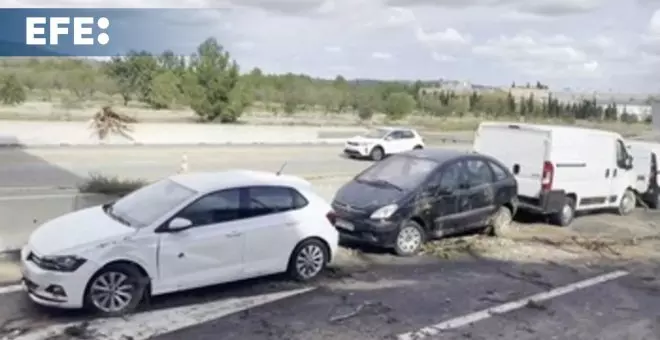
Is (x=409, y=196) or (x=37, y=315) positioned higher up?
(x=409, y=196)

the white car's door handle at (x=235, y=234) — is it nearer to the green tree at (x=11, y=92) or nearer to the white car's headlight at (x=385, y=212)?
the white car's headlight at (x=385, y=212)

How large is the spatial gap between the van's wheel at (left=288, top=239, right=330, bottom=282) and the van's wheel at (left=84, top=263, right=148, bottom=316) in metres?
2.09

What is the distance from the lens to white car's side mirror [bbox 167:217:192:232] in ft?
24.2

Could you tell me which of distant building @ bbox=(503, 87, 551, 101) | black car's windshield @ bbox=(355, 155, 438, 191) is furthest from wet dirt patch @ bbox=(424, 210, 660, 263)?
distant building @ bbox=(503, 87, 551, 101)

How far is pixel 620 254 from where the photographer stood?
11430 mm

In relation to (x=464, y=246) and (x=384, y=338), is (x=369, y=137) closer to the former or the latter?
(x=464, y=246)

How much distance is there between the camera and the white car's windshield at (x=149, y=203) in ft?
24.7

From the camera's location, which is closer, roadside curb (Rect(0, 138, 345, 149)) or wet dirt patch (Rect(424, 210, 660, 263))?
wet dirt patch (Rect(424, 210, 660, 263))

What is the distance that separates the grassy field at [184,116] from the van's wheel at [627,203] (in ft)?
92.1

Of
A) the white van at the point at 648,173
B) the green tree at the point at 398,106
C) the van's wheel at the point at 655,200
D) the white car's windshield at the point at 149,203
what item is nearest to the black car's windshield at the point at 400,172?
the white car's windshield at the point at 149,203

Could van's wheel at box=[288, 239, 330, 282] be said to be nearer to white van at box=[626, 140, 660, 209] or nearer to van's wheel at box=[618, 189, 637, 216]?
van's wheel at box=[618, 189, 637, 216]

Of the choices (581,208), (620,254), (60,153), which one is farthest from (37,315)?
(60,153)

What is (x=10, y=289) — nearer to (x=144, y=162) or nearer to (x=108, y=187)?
(x=108, y=187)

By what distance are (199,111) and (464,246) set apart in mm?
36911
